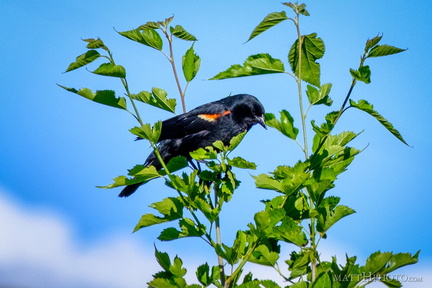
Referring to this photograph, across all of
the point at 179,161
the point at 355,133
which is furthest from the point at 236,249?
the point at 355,133

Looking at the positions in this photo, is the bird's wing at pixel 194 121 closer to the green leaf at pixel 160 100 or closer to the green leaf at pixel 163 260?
the green leaf at pixel 160 100

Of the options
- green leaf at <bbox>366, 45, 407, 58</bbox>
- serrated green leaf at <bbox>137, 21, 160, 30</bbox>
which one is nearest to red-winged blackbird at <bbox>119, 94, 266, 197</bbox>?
serrated green leaf at <bbox>137, 21, 160, 30</bbox>

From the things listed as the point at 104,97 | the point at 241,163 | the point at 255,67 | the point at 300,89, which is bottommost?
the point at 241,163

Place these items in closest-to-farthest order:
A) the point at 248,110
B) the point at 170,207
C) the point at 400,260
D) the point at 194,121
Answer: the point at 400,260
the point at 170,207
the point at 194,121
the point at 248,110

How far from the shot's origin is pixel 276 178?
228cm

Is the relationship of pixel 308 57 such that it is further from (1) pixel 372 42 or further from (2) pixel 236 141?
(2) pixel 236 141

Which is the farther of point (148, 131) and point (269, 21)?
point (269, 21)

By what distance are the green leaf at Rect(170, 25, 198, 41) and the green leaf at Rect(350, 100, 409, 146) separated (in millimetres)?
899

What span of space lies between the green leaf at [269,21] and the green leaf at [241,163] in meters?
0.61

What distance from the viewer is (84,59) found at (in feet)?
7.73

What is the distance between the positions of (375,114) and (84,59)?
4.32 feet

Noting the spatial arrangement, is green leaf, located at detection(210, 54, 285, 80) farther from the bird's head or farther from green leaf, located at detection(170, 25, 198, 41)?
the bird's head

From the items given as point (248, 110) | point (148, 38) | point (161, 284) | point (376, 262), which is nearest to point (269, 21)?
point (148, 38)

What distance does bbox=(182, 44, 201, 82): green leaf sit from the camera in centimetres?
267
